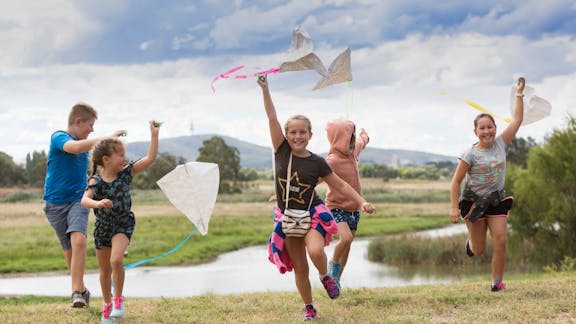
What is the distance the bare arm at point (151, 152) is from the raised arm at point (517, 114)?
154 inches

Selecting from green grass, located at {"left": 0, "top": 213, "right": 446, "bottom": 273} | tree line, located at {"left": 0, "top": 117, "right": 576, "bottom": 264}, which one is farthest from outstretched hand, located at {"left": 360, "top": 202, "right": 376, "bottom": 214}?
tree line, located at {"left": 0, "top": 117, "right": 576, "bottom": 264}

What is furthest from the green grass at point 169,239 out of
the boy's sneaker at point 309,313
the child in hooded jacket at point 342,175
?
the boy's sneaker at point 309,313

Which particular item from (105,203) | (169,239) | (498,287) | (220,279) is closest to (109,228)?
(105,203)

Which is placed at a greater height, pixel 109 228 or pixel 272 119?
pixel 272 119

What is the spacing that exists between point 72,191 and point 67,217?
0.27 meters

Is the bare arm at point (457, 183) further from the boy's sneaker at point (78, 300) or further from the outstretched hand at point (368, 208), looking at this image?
the boy's sneaker at point (78, 300)

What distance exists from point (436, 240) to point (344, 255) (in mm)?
23248

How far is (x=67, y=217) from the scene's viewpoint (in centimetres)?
684

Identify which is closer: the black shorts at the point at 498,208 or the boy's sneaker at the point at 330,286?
the boy's sneaker at the point at 330,286

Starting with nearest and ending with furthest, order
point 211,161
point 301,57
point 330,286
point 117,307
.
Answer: point 330,286, point 117,307, point 301,57, point 211,161

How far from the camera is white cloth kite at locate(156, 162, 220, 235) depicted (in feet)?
23.2

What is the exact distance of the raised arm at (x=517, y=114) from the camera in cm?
774

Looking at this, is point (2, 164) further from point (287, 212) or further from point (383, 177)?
point (383, 177)

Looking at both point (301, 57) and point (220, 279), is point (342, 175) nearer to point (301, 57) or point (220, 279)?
point (301, 57)
